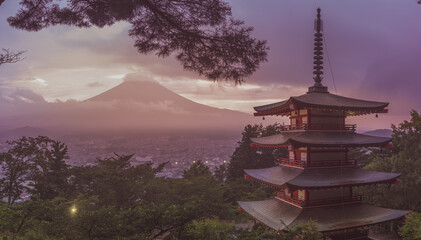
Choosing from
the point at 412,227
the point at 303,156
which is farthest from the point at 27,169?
the point at 412,227

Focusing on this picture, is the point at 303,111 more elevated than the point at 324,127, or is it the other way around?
the point at 303,111

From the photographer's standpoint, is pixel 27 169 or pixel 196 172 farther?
pixel 196 172

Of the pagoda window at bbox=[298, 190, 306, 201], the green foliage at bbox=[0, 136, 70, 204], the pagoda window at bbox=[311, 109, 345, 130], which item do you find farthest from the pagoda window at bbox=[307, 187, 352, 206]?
the green foliage at bbox=[0, 136, 70, 204]

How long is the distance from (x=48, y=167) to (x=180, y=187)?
13264 millimetres

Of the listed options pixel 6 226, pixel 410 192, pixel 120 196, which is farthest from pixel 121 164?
pixel 410 192

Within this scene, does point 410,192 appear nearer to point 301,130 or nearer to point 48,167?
point 301,130

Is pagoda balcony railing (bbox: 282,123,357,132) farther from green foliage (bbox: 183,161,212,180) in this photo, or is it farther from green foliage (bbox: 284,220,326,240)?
green foliage (bbox: 183,161,212,180)

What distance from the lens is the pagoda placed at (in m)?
11.7

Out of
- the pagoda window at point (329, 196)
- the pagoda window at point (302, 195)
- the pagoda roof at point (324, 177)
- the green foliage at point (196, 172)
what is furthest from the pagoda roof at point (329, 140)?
the green foliage at point (196, 172)

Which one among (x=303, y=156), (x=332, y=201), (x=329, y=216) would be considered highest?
(x=303, y=156)

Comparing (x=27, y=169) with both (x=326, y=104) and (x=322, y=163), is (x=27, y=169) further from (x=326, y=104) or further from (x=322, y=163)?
(x=326, y=104)

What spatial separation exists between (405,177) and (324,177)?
12.4m

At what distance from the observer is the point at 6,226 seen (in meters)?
8.88

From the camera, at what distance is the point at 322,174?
12586 millimetres
